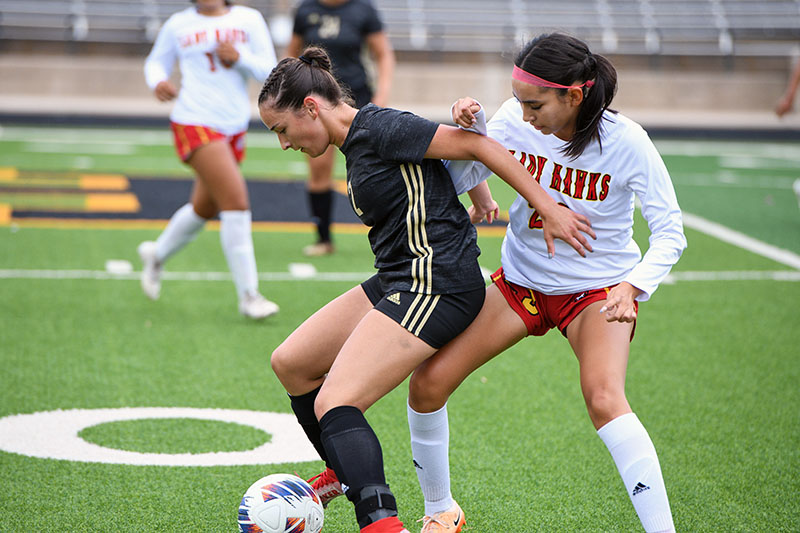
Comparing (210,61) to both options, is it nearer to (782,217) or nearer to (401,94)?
(782,217)

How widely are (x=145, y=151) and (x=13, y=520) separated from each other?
1278cm

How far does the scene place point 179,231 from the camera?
22.5 feet

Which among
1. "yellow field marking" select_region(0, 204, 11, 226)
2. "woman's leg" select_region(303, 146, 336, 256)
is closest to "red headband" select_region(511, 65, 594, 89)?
"woman's leg" select_region(303, 146, 336, 256)

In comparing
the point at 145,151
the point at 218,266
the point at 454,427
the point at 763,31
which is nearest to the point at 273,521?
the point at 454,427

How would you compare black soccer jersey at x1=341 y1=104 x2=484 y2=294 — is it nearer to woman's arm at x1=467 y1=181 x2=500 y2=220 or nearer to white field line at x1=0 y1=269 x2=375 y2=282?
woman's arm at x1=467 y1=181 x2=500 y2=220

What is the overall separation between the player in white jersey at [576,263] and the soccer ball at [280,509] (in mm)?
443

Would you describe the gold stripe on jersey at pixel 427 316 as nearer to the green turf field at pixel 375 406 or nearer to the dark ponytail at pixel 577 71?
the dark ponytail at pixel 577 71

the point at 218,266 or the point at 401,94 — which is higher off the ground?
the point at 218,266

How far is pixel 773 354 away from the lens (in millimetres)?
6164

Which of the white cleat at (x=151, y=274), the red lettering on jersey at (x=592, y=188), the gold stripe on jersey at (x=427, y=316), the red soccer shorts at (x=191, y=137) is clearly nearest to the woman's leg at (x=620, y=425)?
the red lettering on jersey at (x=592, y=188)

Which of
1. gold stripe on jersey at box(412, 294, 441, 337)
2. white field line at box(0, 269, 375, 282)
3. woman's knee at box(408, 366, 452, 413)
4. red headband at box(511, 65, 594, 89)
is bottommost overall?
white field line at box(0, 269, 375, 282)

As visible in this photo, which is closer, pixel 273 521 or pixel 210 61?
pixel 273 521

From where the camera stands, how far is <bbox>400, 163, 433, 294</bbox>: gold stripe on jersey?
326 centimetres

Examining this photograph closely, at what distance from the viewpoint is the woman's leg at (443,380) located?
3.43 m
